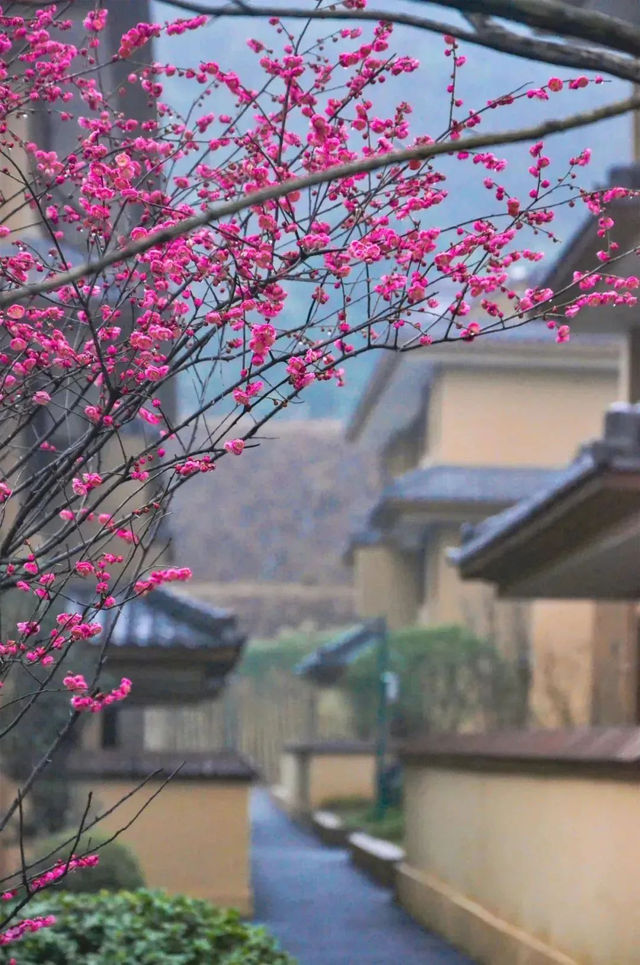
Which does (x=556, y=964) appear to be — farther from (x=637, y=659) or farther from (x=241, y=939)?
(x=637, y=659)

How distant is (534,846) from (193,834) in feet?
20.7

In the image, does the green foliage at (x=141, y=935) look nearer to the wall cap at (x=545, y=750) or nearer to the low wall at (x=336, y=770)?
the wall cap at (x=545, y=750)

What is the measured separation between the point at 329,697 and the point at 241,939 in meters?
33.1

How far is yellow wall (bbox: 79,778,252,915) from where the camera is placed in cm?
1659

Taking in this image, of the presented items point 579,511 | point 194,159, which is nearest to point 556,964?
point 579,511

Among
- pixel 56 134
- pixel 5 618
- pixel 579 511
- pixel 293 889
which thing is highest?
pixel 56 134

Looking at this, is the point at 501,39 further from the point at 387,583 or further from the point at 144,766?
the point at 387,583

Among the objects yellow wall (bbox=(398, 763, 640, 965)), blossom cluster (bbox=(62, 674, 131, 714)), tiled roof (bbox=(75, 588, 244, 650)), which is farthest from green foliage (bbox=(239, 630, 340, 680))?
blossom cluster (bbox=(62, 674, 131, 714))

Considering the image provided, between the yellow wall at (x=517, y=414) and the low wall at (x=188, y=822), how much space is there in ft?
43.3

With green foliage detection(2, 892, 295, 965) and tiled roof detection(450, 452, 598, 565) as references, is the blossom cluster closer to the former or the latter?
green foliage detection(2, 892, 295, 965)

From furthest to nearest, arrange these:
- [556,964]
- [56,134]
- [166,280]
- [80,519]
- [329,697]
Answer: [329,697], [56,134], [556,964], [166,280], [80,519]

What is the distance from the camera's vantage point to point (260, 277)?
18.4 feet

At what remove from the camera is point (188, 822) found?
16938 millimetres

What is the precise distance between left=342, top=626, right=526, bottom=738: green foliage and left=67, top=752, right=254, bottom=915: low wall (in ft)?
26.3
